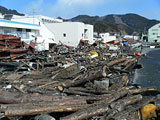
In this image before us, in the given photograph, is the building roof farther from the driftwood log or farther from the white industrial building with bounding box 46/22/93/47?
the driftwood log

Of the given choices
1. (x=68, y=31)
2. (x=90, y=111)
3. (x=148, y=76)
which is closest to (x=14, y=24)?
(x=68, y=31)

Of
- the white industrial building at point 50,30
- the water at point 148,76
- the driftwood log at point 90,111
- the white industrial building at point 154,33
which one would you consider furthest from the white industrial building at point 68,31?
the white industrial building at point 154,33

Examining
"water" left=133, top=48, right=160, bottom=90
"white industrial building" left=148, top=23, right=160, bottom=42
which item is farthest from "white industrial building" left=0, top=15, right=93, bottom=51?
"white industrial building" left=148, top=23, right=160, bottom=42

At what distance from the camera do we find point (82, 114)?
428 centimetres

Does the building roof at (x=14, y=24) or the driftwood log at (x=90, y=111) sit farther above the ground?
the building roof at (x=14, y=24)

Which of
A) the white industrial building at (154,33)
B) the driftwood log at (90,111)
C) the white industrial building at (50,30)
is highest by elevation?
the white industrial building at (154,33)

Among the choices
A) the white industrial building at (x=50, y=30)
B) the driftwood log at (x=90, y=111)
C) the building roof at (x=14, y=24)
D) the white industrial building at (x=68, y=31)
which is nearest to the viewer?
the driftwood log at (x=90, y=111)

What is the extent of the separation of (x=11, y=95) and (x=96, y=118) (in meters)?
3.29

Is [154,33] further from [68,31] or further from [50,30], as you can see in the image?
[50,30]

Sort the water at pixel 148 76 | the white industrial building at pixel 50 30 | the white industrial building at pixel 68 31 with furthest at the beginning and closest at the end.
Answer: the white industrial building at pixel 68 31
the white industrial building at pixel 50 30
the water at pixel 148 76

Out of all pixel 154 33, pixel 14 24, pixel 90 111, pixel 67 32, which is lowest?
pixel 90 111

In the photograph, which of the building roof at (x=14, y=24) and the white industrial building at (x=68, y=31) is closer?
the building roof at (x=14, y=24)

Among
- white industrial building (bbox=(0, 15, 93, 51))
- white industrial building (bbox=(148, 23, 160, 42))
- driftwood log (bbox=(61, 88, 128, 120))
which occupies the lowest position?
driftwood log (bbox=(61, 88, 128, 120))

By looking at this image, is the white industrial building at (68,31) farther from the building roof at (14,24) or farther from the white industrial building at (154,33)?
the white industrial building at (154,33)
